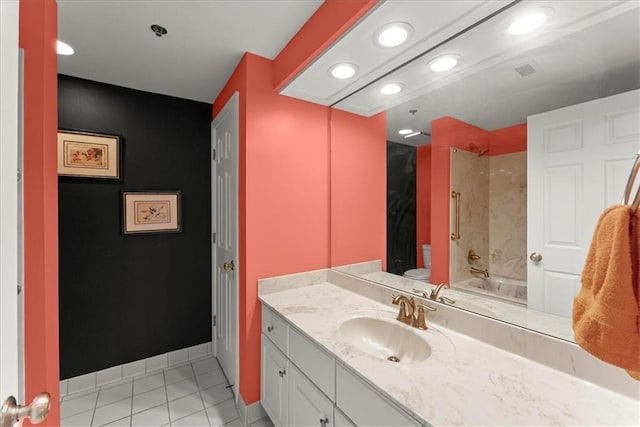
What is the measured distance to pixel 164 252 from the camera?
2.33 m

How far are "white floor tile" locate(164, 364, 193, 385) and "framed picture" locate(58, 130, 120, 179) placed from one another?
1.70 m

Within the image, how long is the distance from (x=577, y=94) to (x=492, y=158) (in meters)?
0.32

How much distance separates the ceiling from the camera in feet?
4.37

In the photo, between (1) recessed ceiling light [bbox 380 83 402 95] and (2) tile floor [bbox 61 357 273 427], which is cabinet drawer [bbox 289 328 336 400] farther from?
(1) recessed ceiling light [bbox 380 83 402 95]

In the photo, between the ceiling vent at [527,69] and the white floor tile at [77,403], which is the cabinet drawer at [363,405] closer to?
the ceiling vent at [527,69]

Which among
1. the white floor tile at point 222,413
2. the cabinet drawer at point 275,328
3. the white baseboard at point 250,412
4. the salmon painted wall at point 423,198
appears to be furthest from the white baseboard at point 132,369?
the salmon painted wall at point 423,198

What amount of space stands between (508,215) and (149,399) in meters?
2.60

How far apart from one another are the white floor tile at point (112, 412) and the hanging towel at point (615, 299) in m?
2.53

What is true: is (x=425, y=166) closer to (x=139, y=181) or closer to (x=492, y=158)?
(x=492, y=158)

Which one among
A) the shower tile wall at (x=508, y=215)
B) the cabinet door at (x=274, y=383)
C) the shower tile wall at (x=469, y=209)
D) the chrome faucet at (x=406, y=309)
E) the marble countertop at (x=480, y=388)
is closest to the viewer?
the marble countertop at (x=480, y=388)

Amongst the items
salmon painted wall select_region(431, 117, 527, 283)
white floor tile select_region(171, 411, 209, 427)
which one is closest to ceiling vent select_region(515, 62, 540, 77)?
salmon painted wall select_region(431, 117, 527, 283)

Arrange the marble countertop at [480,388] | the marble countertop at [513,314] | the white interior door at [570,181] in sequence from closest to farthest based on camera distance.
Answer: the marble countertop at [480,388]
the white interior door at [570,181]
the marble countertop at [513,314]

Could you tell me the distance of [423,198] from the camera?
152cm

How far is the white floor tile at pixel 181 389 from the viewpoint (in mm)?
1992
